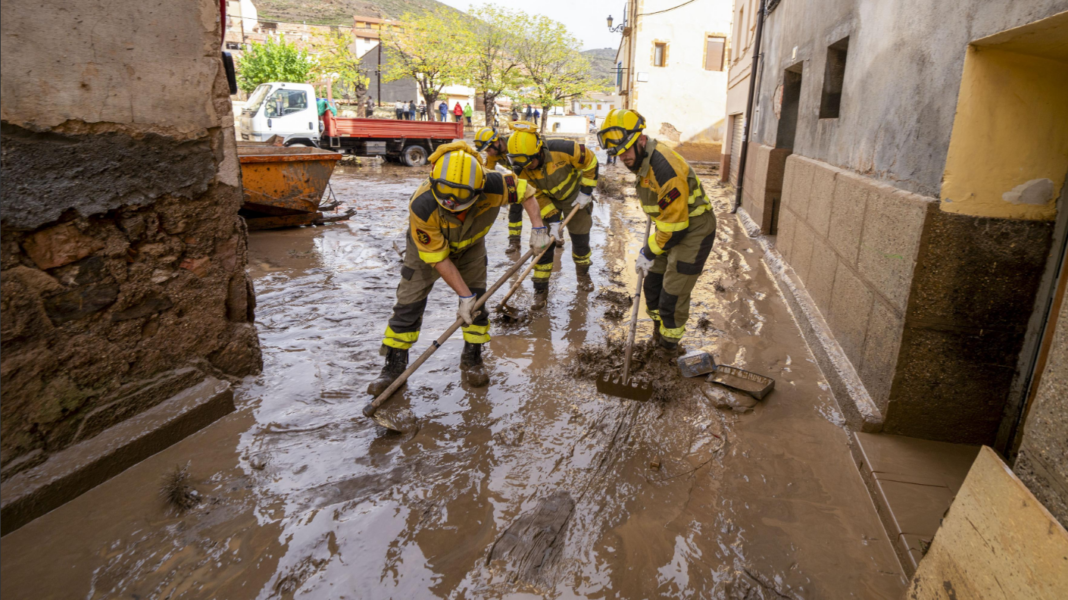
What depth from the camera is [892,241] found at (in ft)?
9.84

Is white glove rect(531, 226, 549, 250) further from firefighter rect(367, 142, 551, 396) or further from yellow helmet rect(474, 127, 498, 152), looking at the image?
yellow helmet rect(474, 127, 498, 152)

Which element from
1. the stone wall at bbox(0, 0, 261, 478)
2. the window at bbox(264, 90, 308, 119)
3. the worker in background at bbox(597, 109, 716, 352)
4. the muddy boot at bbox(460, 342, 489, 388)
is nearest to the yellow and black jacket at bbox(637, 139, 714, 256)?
the worker in background at bbox(597, 109, 716, 352)

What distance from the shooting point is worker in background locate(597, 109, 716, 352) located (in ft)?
12.4

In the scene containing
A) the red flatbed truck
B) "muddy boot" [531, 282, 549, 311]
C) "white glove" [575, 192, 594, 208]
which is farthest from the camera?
the red flatbed truck

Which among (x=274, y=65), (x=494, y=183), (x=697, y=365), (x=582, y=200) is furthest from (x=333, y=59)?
(x=697, y=365)

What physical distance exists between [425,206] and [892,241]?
2.54 m

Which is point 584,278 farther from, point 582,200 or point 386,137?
point 386,137

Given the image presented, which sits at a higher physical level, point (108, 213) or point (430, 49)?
point (430, 49)

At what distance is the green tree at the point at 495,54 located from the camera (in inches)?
1161

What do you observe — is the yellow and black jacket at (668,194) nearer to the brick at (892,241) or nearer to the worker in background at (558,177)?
the brick at (892,241)

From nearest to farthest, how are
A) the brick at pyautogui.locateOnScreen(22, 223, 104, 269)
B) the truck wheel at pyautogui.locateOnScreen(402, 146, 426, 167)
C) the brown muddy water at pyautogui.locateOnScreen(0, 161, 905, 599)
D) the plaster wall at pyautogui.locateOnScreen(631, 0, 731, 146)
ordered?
A: 1. the brown muddy water at pyautogui.locateOnScreen(0, 161, 905, 599)
2. the brick at pyautogui.locateOnScreen(22, 223, 104, 269)
3. the truck wheel at pyautogui.locateOnScreen(402, 146, 426, 167)
4. the plaster wall at pyautogui.locateOnScreen(631, 0, 731, 146)

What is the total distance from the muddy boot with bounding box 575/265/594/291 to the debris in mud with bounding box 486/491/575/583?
3356 millimetres

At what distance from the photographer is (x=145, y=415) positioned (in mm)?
3045

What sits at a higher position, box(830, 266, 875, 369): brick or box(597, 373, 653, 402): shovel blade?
box(830, 266, 875, 369): brick
